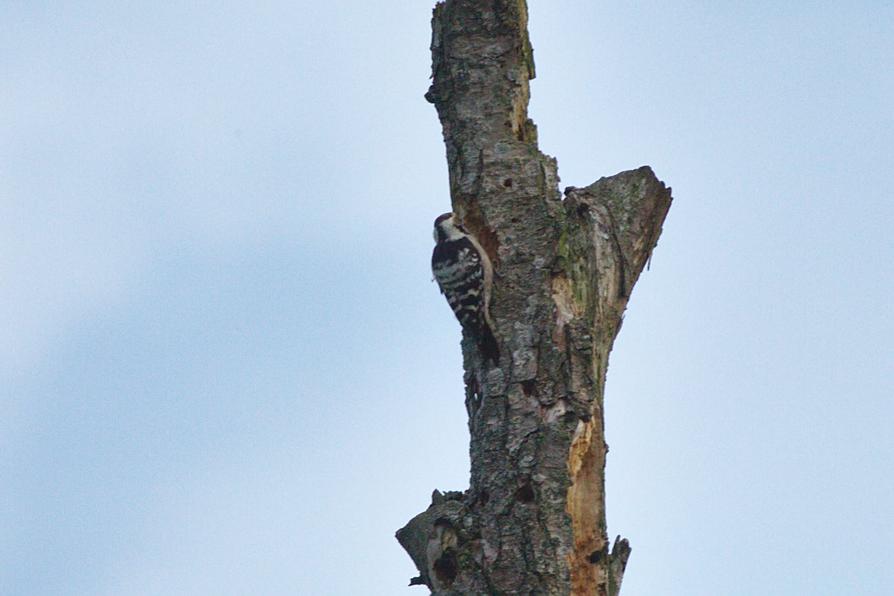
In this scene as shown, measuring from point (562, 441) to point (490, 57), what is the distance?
Answer: 215 cm

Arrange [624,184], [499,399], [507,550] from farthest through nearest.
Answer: [624,184]
[499,399]
[507,550]

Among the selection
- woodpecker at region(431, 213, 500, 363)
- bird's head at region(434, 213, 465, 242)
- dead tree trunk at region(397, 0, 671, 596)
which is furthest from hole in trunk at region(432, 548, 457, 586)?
bird's head at region(434, 213, 465, 242)

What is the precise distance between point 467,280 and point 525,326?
0.86m

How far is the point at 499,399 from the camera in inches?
240

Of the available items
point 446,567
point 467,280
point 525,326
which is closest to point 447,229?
point 467,280

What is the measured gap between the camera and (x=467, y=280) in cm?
706

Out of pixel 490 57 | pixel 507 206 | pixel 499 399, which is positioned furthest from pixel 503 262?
pixel 490 57

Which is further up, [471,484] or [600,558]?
[471,484]

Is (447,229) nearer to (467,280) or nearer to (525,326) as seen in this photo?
(467,280)

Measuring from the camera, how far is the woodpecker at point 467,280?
21.1 ft

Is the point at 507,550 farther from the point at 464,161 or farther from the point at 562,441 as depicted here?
the point at 464,161

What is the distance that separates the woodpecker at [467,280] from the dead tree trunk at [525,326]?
2.3 inches

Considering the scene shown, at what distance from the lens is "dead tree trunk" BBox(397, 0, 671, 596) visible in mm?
5770

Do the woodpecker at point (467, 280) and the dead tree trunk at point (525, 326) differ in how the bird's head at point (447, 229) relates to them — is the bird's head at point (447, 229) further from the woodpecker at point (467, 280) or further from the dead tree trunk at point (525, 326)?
the dead tree trunk at point (525, 326)
